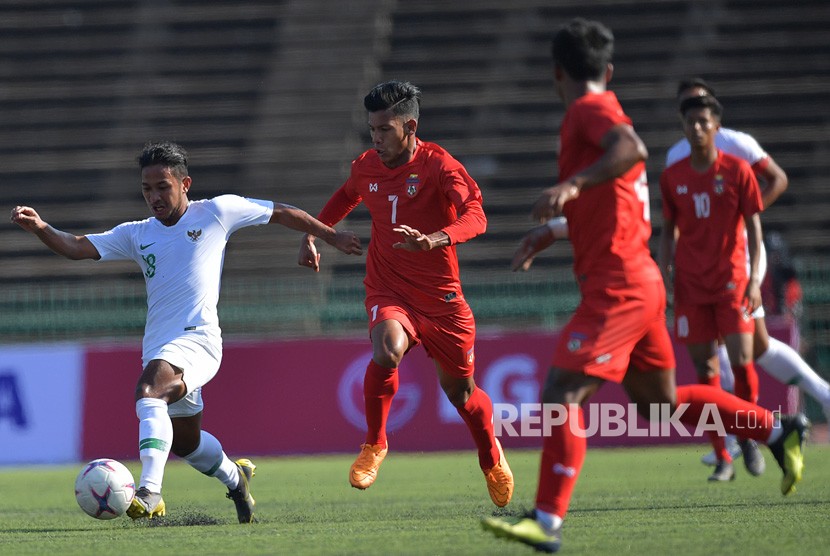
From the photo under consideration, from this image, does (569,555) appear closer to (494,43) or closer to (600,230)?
(600,230)

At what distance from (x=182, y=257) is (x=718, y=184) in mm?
3061

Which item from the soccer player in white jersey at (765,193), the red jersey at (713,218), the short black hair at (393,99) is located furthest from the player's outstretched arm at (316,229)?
the soccer player in white jersey at (765,193)

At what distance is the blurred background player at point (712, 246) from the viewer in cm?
738

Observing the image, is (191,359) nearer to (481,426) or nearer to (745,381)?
(481,426)

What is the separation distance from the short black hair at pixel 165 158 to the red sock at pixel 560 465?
2.69m

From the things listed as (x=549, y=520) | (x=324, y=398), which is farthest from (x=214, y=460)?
(x=324, y=398)

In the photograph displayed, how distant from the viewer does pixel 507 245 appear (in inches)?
730

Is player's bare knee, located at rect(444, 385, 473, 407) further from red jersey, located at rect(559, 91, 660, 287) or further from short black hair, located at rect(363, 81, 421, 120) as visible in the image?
red jersey, located at rect(559, 91, 660, 287)

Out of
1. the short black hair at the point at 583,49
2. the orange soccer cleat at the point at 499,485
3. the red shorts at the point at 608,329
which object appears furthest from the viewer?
the orange soccer cleat at the point at 499,485

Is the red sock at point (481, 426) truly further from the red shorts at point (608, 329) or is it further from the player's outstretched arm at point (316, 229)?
the red shorts at point (608, 329)

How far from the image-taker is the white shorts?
6.34 meters

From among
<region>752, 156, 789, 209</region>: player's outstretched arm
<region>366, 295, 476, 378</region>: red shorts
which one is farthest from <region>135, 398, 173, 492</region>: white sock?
<region>752, 156, 789, 209</region>: player's outstretched arm

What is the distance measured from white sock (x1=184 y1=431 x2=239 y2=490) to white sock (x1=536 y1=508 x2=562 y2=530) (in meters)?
2.42

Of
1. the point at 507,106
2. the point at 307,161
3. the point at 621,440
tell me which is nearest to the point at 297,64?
the point at 307,161
